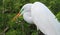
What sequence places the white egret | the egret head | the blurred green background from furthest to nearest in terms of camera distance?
the egret head → the blurred green background → the white egret

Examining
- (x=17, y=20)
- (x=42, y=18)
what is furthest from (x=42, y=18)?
(x=17, y=20)

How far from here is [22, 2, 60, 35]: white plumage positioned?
6742mm

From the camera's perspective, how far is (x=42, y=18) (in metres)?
6.93

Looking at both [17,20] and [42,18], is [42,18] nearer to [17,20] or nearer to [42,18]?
[42,18]

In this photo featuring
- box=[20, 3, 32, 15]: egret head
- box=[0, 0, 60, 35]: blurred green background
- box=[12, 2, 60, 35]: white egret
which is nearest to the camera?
box=[12, 2, 60, 35]: white egret

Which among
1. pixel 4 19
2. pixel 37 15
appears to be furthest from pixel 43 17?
pixel 4 19

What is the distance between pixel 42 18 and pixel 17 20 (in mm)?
393

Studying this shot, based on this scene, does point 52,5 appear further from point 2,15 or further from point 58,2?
point 2,15

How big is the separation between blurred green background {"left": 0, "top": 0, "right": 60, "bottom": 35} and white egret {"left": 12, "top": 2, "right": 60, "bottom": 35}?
3.2 inches

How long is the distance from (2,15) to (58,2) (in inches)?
35.5

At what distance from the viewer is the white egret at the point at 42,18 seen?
6742mm

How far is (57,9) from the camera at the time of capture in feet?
23.1

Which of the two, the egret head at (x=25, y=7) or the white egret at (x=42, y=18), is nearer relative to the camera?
the white egret at (x=42, y=18)

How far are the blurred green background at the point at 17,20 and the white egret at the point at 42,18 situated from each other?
8 centimetres
